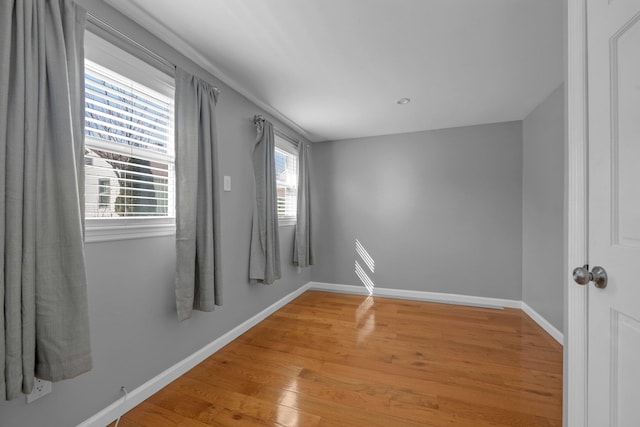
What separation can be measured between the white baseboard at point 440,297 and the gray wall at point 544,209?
0.10 m

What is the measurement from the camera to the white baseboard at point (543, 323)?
2336 millimetres

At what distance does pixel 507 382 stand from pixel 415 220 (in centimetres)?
211

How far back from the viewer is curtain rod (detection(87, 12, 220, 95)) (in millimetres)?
1330

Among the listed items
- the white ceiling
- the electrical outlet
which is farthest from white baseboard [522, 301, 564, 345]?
the electrical outlet

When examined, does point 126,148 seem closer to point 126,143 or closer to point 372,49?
point 126,143

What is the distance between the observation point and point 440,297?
11.5 ft

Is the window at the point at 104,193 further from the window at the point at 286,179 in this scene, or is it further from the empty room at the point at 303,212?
the window at the point at 286,179

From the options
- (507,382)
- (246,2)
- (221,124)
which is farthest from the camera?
(221,124)

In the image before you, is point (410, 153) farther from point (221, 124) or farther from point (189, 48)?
point (189, 48)

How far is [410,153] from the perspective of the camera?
363 centimetres
